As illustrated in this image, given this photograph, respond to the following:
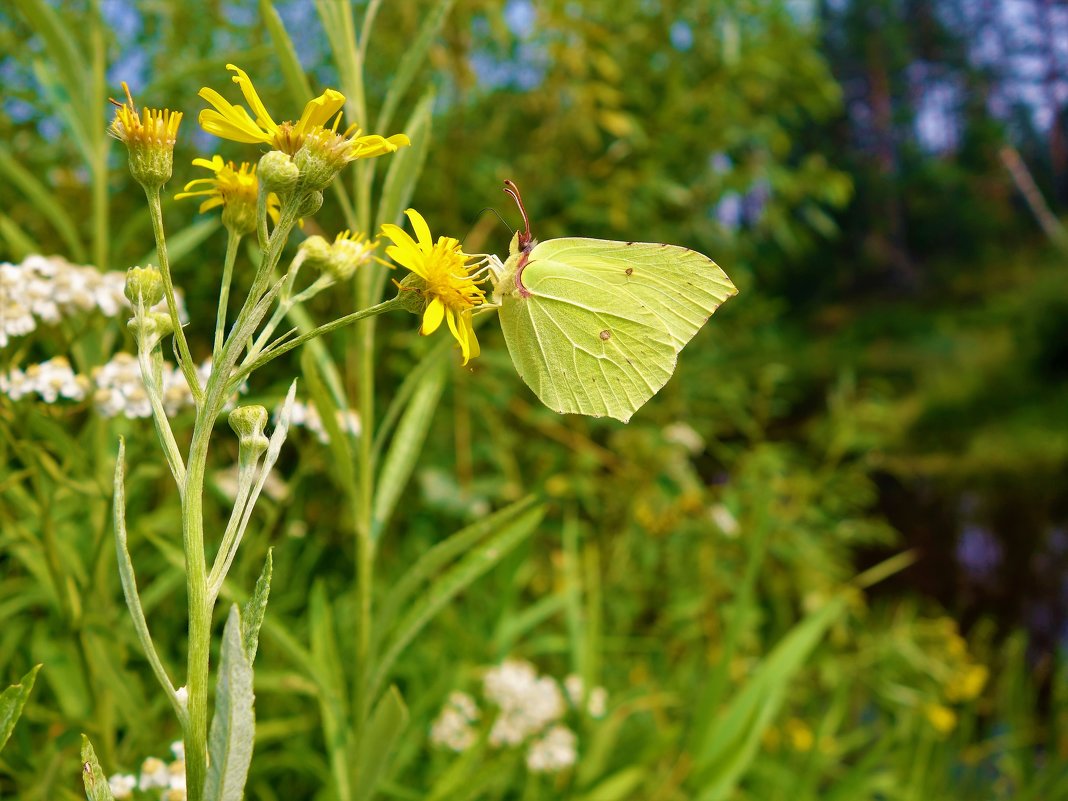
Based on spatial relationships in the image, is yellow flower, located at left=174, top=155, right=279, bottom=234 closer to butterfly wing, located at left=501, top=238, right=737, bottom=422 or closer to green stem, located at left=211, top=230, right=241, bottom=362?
green stem, located at left=211, top=230, right=241, bottom=362

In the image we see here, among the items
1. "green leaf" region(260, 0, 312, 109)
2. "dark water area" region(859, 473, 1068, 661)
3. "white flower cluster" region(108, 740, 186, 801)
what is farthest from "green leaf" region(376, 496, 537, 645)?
"dark water area" region(859, 473, 1068, 661)

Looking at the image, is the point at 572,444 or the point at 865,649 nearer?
the point at 572,444

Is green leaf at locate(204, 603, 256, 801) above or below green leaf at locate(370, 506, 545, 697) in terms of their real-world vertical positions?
above

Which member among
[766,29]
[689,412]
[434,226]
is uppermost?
[766,29]

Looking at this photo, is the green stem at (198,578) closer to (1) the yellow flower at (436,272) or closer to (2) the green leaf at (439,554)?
(1) the yellow flower at (436,272)

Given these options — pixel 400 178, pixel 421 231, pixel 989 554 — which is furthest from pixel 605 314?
pixel 989 554

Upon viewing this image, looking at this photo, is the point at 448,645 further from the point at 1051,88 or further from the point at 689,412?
the point at 1051,88

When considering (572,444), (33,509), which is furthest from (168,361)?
(572,444)

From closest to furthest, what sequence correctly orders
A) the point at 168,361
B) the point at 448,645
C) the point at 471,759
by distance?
the point at 471,759 → the point at 168,361 → the point at 448,645
